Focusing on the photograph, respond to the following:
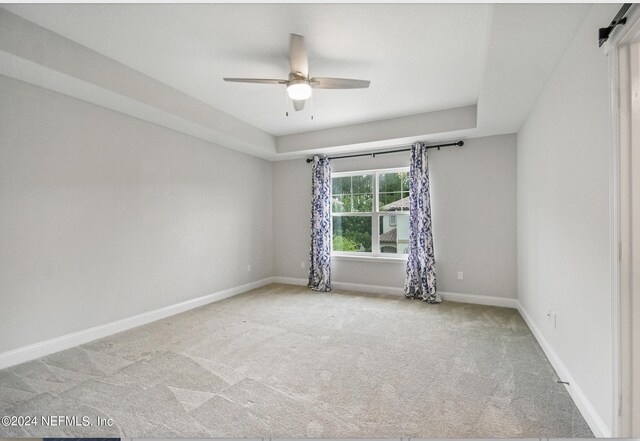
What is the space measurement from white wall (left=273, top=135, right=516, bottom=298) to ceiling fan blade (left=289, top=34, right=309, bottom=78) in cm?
261

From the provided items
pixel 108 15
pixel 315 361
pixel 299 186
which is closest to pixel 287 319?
pixel 315 361

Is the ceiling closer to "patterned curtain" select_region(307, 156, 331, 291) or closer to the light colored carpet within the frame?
"patterned curtain" select_region(307, 156, 331, 291)

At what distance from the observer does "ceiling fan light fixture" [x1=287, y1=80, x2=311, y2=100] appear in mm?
2533

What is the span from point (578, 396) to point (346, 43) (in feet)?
9.40

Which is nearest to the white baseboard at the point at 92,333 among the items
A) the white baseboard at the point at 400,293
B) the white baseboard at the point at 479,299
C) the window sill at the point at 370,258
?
the white baseboard at the point at 400,293

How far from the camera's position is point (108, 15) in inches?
84.2

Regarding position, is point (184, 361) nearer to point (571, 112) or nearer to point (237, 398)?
point (237, 398)

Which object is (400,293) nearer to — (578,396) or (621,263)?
(578,396)

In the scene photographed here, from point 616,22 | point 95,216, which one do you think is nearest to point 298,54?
point 616,22

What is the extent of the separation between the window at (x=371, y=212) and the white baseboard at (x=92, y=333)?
7.21 ft

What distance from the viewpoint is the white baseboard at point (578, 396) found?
1607 millimetres

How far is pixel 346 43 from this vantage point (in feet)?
8.08

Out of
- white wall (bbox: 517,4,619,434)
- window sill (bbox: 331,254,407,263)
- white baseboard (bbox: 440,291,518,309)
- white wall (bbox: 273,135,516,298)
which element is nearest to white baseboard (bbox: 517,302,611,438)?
white wall (bbox: 517,4,619,434)

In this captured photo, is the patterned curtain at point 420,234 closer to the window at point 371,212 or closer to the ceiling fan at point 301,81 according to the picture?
the window at point 371,212
